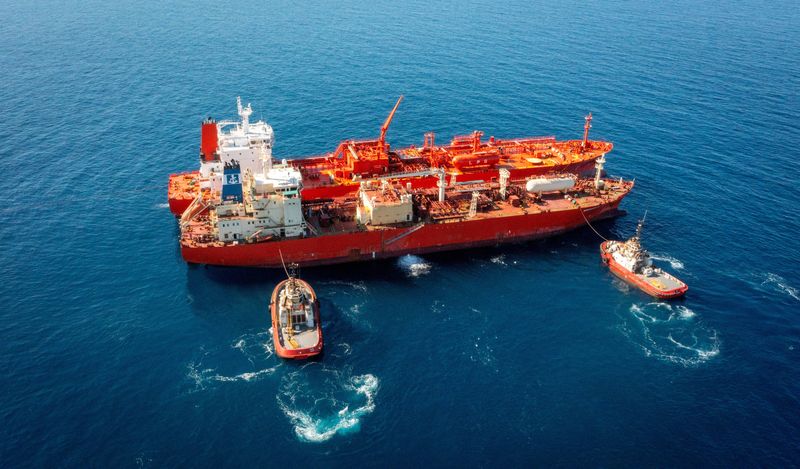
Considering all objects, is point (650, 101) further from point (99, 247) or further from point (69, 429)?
point (69, 429)

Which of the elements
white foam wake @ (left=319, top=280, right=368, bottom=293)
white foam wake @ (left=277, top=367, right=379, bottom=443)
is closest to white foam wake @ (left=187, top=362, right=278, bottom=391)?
white foam wake @ (left=277, top=367, right=379, bottom=443)

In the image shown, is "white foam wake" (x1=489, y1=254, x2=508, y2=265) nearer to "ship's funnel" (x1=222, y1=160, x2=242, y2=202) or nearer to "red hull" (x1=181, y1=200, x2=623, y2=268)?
"red hull" (x1=181, y1=200, x2=623, y2=268)

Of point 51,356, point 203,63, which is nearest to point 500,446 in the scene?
point 51,356

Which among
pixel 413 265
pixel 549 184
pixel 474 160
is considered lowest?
pixel 413 265

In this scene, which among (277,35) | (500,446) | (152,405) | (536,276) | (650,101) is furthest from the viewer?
(277,35)

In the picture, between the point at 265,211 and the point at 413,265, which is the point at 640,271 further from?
the point at 265,211

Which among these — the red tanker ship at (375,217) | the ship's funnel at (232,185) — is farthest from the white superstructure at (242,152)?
the ship's funnel at (232,185)

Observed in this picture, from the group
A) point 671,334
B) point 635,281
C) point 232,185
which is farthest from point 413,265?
point 671,334
